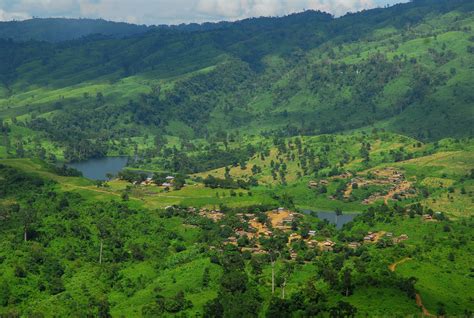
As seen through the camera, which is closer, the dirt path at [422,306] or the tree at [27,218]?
the dirt path at [422,306]

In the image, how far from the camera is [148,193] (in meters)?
183

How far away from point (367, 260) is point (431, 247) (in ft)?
48.3

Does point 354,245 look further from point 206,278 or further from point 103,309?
point 103,309

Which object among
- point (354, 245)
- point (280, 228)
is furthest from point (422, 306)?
point (280, 228)

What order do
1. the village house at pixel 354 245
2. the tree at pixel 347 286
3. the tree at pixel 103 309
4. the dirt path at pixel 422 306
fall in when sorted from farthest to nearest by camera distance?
the village house at pixel 354 245, the tree at pixel 103 309, the tree at pixel 347 286, the dirt path at pixel 422 306

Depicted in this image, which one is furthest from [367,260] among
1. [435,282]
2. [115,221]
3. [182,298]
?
[115,221]

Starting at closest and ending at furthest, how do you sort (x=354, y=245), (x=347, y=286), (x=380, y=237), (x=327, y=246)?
(x=347, y=286), (x=327, y=246), (x=354, y=245), (x=380, y=237)

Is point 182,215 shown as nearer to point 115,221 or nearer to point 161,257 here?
point 115,221

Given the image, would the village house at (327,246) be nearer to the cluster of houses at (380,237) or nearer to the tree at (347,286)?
the cluster of houses at (380,237)

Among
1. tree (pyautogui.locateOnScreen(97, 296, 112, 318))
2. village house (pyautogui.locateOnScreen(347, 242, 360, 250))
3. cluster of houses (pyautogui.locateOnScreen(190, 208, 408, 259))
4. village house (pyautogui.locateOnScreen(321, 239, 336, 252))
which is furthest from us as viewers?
cluster of houses (pyautogui.locateOnScreen(190, 208, 408, 259))

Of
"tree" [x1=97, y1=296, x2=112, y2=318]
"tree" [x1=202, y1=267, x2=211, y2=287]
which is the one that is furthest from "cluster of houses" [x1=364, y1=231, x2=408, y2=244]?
"tree" [x1=97, y1=296, x2=112, y2=318]

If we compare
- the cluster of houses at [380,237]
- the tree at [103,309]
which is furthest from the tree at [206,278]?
the cluster of houses at [380,237]

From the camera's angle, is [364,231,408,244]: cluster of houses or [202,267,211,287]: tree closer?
[202,267,211,287]: tree

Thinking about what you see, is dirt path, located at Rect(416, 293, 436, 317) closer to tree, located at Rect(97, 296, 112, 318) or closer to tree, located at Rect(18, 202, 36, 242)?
tree, located at Rect(97, 296, 112, 318)
